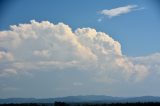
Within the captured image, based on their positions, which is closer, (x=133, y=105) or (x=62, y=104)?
(x=133, y=105)

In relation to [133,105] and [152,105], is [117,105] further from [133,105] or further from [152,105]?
[152,105]

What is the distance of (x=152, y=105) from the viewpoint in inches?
5418

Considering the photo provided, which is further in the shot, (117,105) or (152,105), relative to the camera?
(117,105)

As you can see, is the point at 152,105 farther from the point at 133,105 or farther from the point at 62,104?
the point at 62,104

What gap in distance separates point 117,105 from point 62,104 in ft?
75.9

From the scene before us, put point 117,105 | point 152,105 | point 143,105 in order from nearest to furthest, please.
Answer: point 152,105
point 143,105
point 117,105

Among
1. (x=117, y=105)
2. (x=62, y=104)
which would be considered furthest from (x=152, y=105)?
(x=62, y=104)

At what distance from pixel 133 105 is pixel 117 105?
29.3 feet

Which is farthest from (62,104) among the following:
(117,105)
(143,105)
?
(143,105)

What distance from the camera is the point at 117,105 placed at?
15588cm

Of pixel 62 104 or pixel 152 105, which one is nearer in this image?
pixel 152 105

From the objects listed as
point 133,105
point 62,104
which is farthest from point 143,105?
point 62,104

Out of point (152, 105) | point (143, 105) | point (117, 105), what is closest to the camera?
point (152, 105)

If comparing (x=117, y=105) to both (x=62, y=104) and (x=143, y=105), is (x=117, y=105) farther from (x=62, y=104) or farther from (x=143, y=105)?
(x=62, y=104)
